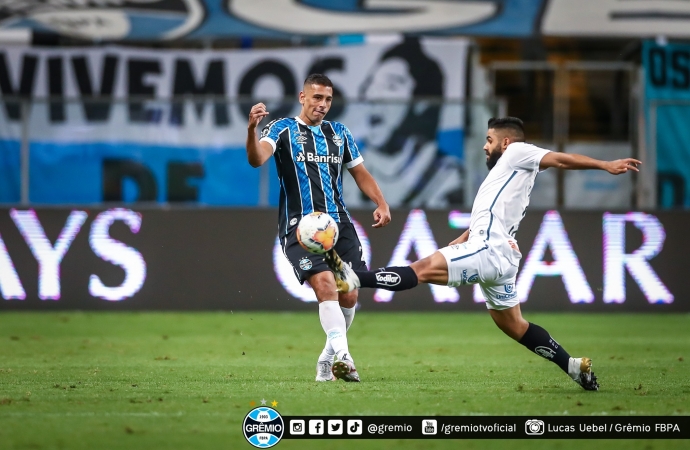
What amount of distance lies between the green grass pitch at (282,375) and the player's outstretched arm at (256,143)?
5.23 feet

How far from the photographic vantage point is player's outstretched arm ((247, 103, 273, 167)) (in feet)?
23.4

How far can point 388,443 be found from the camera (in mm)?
5531

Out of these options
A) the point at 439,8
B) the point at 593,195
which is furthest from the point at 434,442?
the point at 439,8

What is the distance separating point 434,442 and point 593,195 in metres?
10.5

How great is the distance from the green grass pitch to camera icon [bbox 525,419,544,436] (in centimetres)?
18

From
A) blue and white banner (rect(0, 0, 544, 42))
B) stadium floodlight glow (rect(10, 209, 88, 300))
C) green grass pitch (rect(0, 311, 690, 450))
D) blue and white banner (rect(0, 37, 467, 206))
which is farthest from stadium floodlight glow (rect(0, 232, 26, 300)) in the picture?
blue and white banner (rect(0, 0, 544, 42))

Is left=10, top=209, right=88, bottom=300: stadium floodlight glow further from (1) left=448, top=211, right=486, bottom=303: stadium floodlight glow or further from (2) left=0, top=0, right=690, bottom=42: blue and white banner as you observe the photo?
(1) left=448, top=211, right=486, bottom=303: stadium floodlight glow

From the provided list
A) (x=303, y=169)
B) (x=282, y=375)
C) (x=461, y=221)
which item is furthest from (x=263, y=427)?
(x=461, y=221)

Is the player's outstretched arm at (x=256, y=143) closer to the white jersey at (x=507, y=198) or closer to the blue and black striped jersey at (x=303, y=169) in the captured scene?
the blue and black striped jersey at (x=303, y=169)

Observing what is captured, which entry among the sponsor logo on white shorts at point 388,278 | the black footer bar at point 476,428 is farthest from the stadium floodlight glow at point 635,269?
the black footer bar at point 476,428

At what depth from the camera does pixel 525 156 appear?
291 inches

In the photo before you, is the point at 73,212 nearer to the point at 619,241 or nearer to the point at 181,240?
the point at 181,240

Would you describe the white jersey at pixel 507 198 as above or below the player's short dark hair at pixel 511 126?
below

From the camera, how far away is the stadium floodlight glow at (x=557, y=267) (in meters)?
14.4
